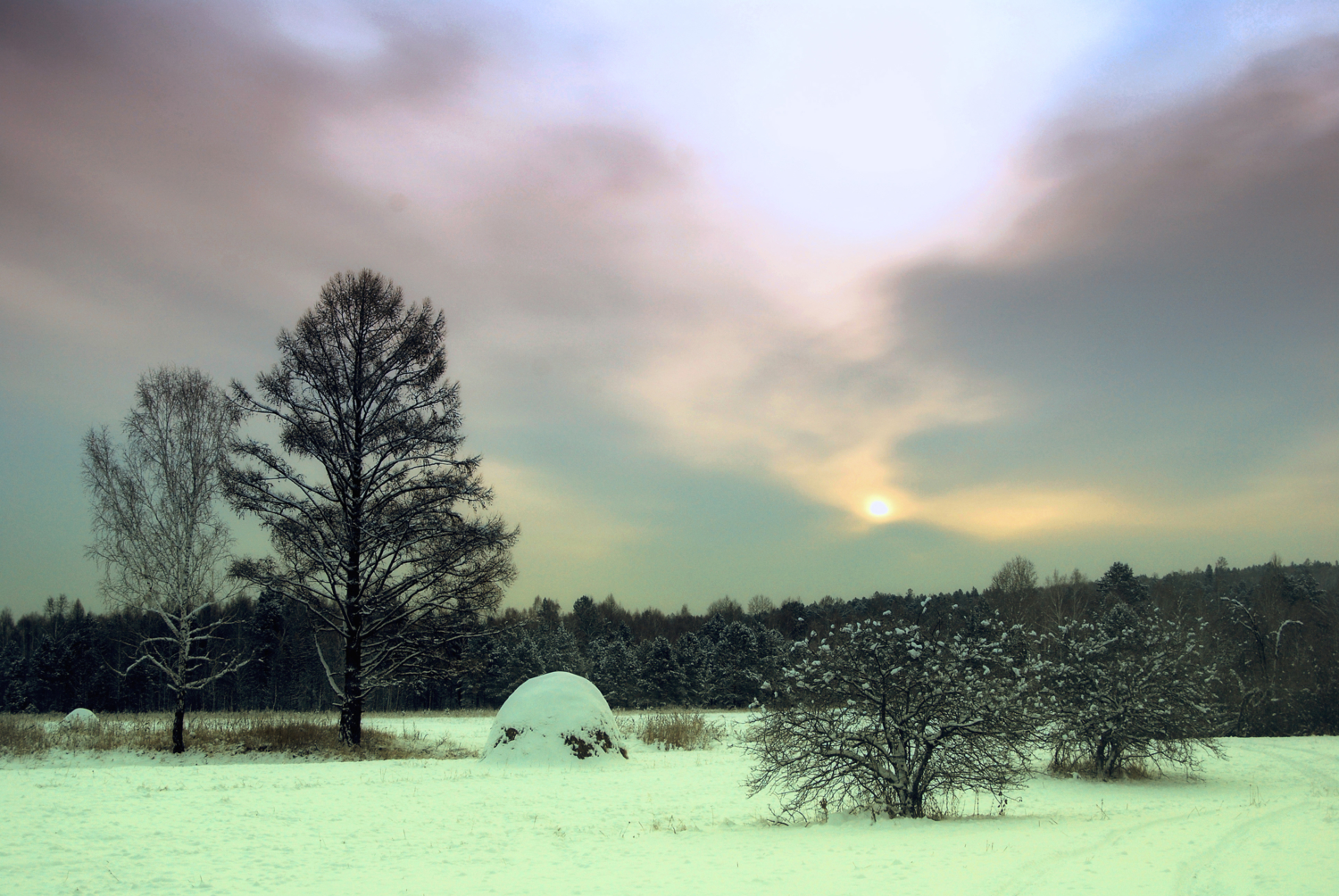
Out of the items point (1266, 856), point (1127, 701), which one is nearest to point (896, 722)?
point (1266, 856)

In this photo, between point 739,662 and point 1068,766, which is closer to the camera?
point 1068,766

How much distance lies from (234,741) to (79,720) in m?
7.70

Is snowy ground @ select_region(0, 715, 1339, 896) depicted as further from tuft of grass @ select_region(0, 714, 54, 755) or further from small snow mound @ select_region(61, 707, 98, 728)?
small snow mound @ select_region(61, 707, 98, 728)

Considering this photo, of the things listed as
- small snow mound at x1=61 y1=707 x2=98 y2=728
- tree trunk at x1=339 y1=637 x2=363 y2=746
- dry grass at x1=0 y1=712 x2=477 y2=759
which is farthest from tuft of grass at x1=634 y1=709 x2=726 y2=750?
small snow mound at x1=61 y1=707 x2=98 y2=728

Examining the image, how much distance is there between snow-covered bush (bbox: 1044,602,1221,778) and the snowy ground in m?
2.52

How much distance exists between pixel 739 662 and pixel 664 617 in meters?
63.2

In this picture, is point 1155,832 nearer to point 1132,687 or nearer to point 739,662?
point 1132,687

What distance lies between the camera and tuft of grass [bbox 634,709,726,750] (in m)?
23.1

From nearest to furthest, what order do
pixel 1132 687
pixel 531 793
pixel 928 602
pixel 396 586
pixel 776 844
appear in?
pixel 776 844, pixel 928 602, pixel 531 793, pixel 1132 687, pixel 396 586

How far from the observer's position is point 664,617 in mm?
122438

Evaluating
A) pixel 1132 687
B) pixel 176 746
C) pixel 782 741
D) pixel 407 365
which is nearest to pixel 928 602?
pixel 782 741

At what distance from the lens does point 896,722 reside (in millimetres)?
10961

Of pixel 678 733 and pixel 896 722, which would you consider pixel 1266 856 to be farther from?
pixel 678 733

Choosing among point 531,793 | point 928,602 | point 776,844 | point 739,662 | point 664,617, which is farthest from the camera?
point 664,617
